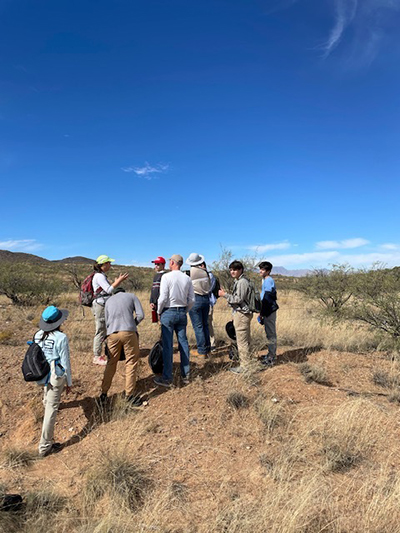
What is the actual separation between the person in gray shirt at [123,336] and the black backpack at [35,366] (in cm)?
92

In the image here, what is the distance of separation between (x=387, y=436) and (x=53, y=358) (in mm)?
4304

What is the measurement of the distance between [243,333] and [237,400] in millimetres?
1144

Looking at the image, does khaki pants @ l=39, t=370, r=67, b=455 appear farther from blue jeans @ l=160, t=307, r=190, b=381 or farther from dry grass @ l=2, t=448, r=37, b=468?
blue jeans @ l=160, t=307, r=190, b=381

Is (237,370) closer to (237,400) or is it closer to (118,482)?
(237,400)

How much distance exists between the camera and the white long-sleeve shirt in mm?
5246

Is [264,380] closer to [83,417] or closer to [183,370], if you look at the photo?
[183,370]

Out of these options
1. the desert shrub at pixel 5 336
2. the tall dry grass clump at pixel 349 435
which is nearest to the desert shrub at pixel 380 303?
the tall dry grass clump at pixel 349 435

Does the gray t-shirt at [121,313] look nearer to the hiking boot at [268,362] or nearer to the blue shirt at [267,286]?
the blue shirt at [267,286]

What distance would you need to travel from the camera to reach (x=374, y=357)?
720 cm

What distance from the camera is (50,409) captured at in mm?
4113

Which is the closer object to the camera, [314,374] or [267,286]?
[314,374]

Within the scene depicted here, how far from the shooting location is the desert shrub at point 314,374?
5.69m

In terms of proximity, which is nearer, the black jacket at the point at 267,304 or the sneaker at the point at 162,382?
the sneaker at the point at 162,382

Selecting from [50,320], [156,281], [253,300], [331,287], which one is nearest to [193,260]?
[156,281]
